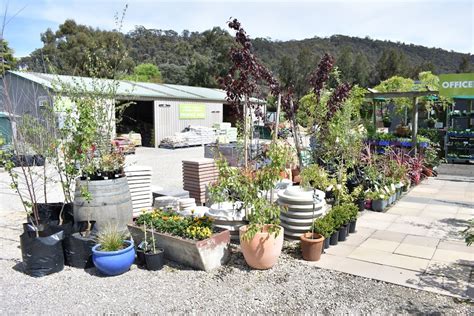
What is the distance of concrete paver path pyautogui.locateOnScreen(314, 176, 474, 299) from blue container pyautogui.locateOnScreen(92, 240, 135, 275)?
2.22 meters

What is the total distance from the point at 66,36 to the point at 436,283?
47008 mm

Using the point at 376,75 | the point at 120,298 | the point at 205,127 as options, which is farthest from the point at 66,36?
the point at 120,298

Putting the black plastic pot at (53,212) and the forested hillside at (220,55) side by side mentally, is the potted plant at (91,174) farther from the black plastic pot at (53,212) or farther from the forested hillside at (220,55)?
the forested hillside at (220,55)

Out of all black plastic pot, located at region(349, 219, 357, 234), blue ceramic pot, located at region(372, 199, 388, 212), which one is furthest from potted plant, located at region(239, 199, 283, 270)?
blue ceramic pot, located at region(372, 199, 388, 212)

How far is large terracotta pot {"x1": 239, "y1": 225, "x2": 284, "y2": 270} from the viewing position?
404 centimetres

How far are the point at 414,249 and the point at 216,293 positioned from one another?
2.81 m

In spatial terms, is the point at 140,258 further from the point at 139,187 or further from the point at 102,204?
the point at 139,187

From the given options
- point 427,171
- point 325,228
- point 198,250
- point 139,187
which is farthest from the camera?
point 427,171

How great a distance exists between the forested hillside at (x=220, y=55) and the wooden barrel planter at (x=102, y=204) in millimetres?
22753

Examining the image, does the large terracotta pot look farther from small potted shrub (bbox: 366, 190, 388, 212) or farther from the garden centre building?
the garden centre building

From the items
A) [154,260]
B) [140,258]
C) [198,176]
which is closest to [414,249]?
[154,260]

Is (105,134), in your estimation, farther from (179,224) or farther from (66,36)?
(66,36)

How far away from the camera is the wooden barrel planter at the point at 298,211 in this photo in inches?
196

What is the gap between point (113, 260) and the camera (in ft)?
13.0
